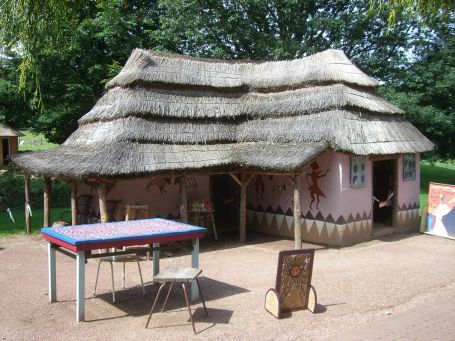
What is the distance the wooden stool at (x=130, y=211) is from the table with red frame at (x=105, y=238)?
10.5 feet

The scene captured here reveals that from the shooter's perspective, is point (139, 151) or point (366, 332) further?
point (139, 151)

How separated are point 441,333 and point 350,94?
24.6ft

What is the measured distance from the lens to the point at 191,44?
23609 mm

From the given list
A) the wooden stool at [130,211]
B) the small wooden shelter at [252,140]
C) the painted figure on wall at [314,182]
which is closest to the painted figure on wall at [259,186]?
the small wooden shelter at [252,140]

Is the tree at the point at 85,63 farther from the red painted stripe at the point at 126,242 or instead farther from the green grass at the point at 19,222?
the red painted stripe at the point at 126,242

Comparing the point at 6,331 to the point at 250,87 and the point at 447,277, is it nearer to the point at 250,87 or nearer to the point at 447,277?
the point at 447,277

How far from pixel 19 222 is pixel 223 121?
27.1 feet

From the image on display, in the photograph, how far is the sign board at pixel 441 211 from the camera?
41.5ft

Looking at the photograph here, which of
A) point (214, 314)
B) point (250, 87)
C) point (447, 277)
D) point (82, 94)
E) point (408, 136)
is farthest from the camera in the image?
point (82, 94)

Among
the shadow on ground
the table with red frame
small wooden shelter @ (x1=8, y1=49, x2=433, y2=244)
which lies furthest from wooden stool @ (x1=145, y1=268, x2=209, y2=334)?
small wooden shelter @ (x1=8, y1=49, x2=433, y2=244)

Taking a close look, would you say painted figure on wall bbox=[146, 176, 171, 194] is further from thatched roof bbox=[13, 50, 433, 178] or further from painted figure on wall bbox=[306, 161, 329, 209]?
painted figure on wall bbox=[306, 161, 329, 209]

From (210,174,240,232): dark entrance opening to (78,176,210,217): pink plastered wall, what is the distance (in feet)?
5.82

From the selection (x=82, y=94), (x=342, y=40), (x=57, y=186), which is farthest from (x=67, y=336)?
(x=342, y=40)

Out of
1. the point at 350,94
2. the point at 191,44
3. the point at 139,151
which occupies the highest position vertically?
the point at 191,44
